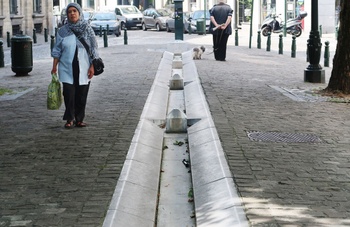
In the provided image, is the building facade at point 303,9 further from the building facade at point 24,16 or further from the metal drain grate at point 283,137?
the metal drain grate at point 283,137

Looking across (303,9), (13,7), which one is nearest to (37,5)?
(13,7)

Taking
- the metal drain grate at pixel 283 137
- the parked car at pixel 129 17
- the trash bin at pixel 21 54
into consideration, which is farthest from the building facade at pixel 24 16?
the metal drain grate at pixel 283 137

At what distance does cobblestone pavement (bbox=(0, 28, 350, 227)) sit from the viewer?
588 centimetres

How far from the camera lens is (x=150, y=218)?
247 inches

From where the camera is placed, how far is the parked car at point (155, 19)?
49344 mm

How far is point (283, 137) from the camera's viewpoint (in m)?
9.13

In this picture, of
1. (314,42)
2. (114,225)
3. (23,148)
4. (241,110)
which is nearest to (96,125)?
(23,148)

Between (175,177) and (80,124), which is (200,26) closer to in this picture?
(80,124)

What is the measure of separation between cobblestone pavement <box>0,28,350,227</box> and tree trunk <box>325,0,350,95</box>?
88 cm

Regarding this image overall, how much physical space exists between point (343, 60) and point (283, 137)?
4940 millimetres

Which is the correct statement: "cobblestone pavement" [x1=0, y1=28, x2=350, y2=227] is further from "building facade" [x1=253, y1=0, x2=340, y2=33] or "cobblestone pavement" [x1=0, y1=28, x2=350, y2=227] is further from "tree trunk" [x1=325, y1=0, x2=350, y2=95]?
"building facade" [x1=253, y1=0, x2=340, y2=33]

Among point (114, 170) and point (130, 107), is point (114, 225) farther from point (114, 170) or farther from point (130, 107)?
point (130, 107)

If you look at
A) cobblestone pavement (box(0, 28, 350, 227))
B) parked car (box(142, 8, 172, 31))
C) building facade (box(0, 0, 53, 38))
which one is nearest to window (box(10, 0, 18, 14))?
building facade (box(0, 0, 53, 38))

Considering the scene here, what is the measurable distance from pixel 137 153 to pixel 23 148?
1.40 meters
